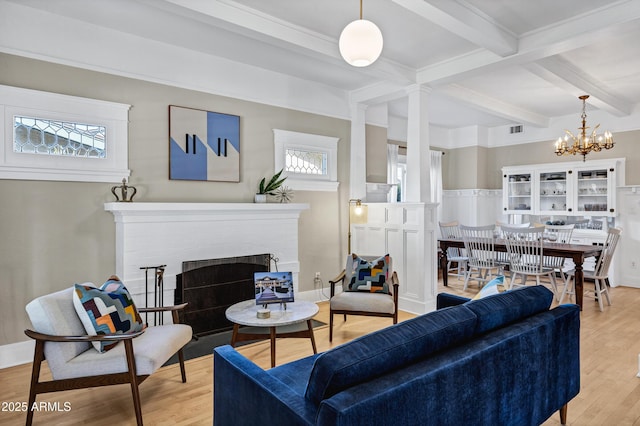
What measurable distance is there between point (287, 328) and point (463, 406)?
2.71 meters

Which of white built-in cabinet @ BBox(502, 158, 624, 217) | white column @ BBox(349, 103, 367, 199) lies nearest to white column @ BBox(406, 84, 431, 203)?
white column @ BBox(349, 103, 367, 199)

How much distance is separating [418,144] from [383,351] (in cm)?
366

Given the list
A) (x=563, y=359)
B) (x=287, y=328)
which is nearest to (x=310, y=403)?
→ (x=563, y=359)

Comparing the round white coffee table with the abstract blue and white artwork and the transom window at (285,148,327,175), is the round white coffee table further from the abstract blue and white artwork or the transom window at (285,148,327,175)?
the transom window at (285,148,327,175)

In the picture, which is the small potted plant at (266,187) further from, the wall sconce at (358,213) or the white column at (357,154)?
the white column at (357,154)

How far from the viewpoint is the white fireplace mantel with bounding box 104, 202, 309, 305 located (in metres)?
3.56

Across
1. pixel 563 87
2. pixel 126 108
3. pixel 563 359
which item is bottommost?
pixel 563 359

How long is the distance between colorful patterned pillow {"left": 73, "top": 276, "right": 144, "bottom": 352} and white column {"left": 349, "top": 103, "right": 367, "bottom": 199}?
3.52 meters

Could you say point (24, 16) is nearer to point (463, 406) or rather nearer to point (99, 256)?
point (99, 256)

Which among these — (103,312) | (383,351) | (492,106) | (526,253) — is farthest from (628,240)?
(103,312)

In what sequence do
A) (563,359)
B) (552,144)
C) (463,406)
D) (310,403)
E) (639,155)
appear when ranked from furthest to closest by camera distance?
1. (552,144)
2. (639,155)
3. (563,359)
4. (463,406)
5. (310,403)

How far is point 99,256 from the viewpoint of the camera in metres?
3.55

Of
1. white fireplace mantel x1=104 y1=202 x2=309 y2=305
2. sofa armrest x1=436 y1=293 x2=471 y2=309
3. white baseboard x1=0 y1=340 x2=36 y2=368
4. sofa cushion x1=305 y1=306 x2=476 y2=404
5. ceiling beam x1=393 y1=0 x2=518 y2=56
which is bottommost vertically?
white baseboard x1=0 y1=340 x2=36 y2=368

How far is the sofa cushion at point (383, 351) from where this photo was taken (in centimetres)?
137
